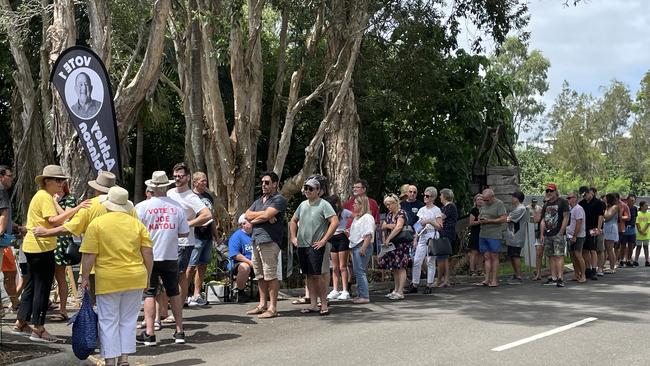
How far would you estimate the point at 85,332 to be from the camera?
663 cm

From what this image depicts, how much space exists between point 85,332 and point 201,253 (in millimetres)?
4124

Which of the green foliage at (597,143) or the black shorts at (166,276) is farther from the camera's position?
the green foliage at (597,143)

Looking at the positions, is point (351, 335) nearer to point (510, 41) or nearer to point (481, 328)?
point (481, 328)

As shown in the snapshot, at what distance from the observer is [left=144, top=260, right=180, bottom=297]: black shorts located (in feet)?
27.1

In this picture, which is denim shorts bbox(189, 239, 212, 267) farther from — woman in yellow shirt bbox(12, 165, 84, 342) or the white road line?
the white road line

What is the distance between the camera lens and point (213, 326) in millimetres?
9609

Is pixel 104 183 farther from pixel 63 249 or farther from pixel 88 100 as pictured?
pixel 88 100

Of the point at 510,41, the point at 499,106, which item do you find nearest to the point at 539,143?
the point at 510,41

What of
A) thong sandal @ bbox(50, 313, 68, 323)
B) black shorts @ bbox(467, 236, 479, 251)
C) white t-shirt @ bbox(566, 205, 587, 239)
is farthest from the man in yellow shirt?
white t-shirt @ bbox(566, 205, 587, 239)

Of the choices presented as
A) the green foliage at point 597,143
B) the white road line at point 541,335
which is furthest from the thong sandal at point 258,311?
the green foliage at point 597,143

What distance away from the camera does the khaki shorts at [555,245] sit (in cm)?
1385

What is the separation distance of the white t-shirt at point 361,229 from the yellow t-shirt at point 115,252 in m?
5.06

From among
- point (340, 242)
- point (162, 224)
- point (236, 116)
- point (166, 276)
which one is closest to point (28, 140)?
point (236, 116)

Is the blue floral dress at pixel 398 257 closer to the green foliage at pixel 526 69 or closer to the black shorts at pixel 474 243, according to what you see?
the black shorts at pixel 474 243
